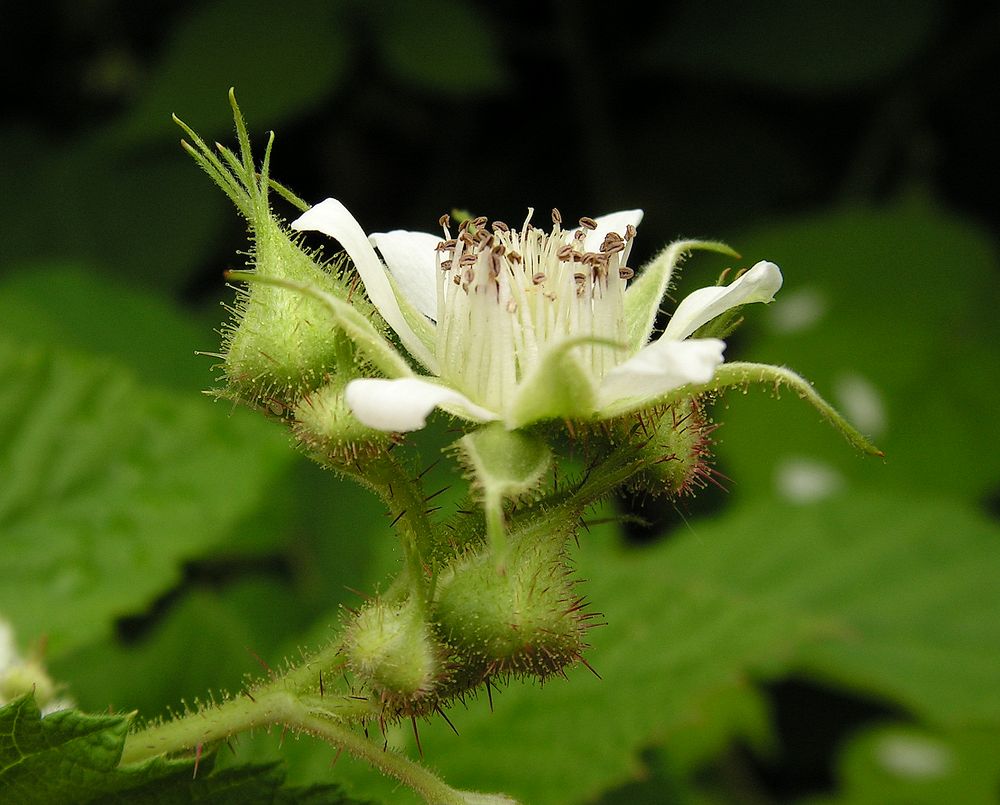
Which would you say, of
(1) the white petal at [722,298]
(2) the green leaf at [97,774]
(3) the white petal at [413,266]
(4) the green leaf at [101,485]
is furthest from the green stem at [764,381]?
(4) the green leaf at [101,485]

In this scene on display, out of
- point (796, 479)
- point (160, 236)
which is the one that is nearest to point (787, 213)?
point (796, 479)

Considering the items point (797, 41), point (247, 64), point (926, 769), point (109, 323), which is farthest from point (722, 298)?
point (797, 41)

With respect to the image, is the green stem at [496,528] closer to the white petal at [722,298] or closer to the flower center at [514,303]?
the flower center at [514,303]

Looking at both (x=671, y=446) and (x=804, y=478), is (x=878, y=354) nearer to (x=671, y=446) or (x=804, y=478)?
(x=804, y=478)

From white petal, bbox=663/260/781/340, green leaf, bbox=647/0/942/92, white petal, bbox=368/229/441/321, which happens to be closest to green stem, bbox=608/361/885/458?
white petal, bbox=663/260/781/340

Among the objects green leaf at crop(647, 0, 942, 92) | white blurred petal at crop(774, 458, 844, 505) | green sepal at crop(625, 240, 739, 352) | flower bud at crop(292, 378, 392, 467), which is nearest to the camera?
flower bud at crop(292, 378, 392, 467)

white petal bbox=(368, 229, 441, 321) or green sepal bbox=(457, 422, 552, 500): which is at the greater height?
white petal bbox=(368, 229, 441, 321)

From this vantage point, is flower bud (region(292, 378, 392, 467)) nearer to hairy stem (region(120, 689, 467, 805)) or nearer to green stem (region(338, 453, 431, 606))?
green stem (region(338, 453, 431, 606))

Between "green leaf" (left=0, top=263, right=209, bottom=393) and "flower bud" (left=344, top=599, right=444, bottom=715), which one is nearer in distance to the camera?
"flower bud" (left=344, top=599, right=444, bottom=715)
